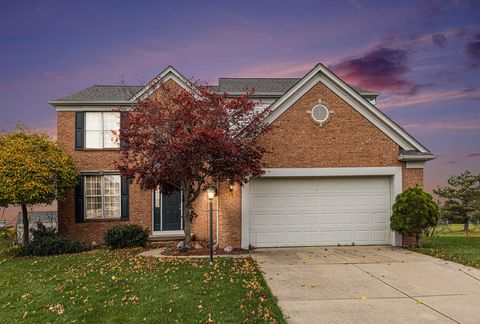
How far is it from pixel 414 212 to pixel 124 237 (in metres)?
10.6

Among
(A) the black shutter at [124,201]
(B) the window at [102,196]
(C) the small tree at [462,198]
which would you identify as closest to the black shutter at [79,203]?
(B) the window at [102,196]

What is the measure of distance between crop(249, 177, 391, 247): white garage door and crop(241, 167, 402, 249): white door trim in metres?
0.25

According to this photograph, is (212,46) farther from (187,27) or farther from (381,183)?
(381,183)

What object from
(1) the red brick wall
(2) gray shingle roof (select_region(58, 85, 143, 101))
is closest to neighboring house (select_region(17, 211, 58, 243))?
(2) gray shingle roof (select_region(58, 85, 143, 101))

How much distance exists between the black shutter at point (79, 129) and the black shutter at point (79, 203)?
153 centimetres

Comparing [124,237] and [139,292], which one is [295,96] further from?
[124,237]

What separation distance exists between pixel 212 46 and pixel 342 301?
12645 millimetres

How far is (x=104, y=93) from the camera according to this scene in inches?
631

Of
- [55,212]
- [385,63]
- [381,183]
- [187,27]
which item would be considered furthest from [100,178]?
[385,63]

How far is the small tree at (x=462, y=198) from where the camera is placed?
68.1ft

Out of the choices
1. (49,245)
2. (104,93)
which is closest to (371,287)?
(49,245)

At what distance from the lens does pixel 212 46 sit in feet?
51.0

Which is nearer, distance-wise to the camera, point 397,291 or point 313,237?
point 397,291

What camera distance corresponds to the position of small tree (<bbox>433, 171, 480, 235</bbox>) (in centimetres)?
2075
